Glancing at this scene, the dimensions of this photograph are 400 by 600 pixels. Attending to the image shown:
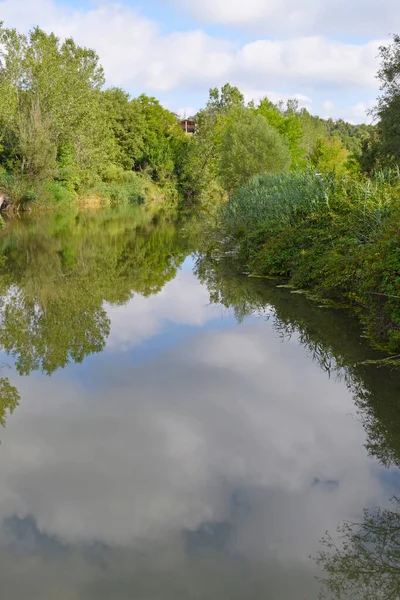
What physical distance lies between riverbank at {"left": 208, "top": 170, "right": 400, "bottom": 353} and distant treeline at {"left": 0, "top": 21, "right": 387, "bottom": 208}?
894cm

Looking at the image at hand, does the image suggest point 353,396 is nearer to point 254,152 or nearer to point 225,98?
point 254,152

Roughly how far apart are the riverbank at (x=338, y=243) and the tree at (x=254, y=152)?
61.8ft

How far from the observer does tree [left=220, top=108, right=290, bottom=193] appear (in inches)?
1398

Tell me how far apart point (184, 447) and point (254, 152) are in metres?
32.4

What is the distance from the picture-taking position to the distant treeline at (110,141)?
36688 mm

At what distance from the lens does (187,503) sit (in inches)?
171

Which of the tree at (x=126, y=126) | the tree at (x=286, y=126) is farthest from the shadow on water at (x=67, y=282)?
the tree at (x=126, y=126)

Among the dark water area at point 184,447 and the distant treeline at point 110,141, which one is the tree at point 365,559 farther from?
the distant treeline at point 110,141

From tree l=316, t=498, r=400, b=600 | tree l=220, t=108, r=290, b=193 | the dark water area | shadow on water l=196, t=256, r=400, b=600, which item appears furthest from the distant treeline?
tree l=316, t=498, r=400, b=600

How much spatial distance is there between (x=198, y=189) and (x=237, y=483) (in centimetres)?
6190

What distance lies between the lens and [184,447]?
5.31 meters

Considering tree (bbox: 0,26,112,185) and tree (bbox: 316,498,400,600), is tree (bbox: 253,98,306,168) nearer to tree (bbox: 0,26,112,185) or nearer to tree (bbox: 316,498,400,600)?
tree (bbox: 0,26,112,185)

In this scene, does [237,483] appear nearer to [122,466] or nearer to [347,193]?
[122,466]

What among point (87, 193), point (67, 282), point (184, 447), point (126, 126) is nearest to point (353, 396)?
point (184, 447)
